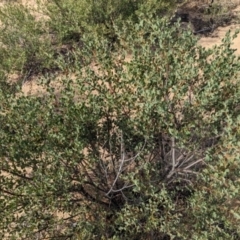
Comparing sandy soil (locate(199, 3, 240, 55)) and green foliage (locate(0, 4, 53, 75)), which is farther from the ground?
green foliage (locate(0, 4, 53, 75))

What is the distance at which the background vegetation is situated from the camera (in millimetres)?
4426

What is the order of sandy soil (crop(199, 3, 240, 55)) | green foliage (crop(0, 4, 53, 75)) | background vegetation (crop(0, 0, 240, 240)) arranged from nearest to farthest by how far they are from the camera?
background vegetation (crop(0, 0, 240, 240)), green foliage (crop(0, 4, 53, 75)), sandy soil (crop(199, 3, 240, 55))

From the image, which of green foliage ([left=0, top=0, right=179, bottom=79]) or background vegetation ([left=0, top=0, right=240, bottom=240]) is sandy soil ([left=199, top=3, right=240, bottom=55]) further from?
background vegetation ([left=0, top=0, right=240, bottom=240])

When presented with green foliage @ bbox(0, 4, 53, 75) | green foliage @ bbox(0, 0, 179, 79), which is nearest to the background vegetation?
green foliage @ bbox(0, 0, 179, 79)

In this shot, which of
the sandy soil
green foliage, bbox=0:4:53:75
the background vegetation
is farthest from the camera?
the sandy soil

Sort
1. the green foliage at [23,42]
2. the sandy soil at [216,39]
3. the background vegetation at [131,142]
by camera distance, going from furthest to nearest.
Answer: the sandy soil at [216,39]
the green foliage at [23,42]
the background vegetation at [131,142]

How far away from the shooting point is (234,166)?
14.4ft

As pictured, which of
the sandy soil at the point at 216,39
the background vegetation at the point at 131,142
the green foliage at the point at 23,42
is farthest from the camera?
the sandy soil at the point at 216,39

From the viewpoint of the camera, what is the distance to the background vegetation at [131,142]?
4426mm

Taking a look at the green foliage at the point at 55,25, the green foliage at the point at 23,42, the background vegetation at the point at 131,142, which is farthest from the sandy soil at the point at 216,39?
the background vegetation at the point at 131,142

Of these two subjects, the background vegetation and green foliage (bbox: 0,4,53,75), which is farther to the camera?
green foliage (bbox: 0,4,53,75)

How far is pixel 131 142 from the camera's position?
17.2 feet

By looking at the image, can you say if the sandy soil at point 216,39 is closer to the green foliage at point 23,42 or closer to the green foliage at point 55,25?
the green foliage at point 55,25

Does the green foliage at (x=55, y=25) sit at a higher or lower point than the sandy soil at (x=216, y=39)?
higher
